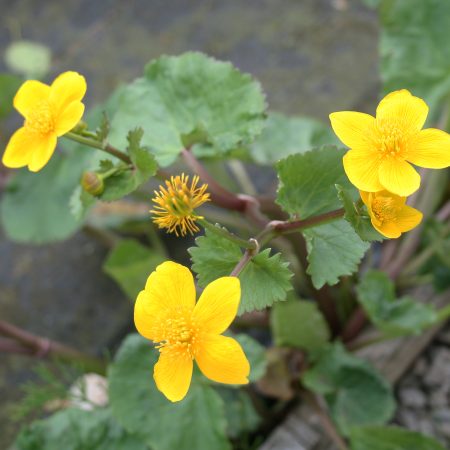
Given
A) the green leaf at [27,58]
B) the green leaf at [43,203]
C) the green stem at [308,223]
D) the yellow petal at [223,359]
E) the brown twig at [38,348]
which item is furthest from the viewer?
the green leaf at [27,58]

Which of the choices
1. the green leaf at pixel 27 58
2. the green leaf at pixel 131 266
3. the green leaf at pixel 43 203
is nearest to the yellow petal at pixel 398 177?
the green leaf at pixel 131 266

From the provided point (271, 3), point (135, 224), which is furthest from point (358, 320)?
point (271, 3)

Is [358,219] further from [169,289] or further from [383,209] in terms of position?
[169,289]

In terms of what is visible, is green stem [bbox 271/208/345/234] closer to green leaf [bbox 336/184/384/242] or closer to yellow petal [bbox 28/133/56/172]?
green leaf [bbox 336/184/384/242]

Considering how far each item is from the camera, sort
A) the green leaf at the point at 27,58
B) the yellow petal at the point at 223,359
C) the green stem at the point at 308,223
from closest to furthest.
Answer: the yellow petal at the point at 223,359 → the green stem at the point at 308,223 → the green leaf at the point at 27,58

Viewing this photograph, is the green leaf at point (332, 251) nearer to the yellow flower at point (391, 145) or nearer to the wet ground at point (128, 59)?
the yellow flower at point (391, 145)
